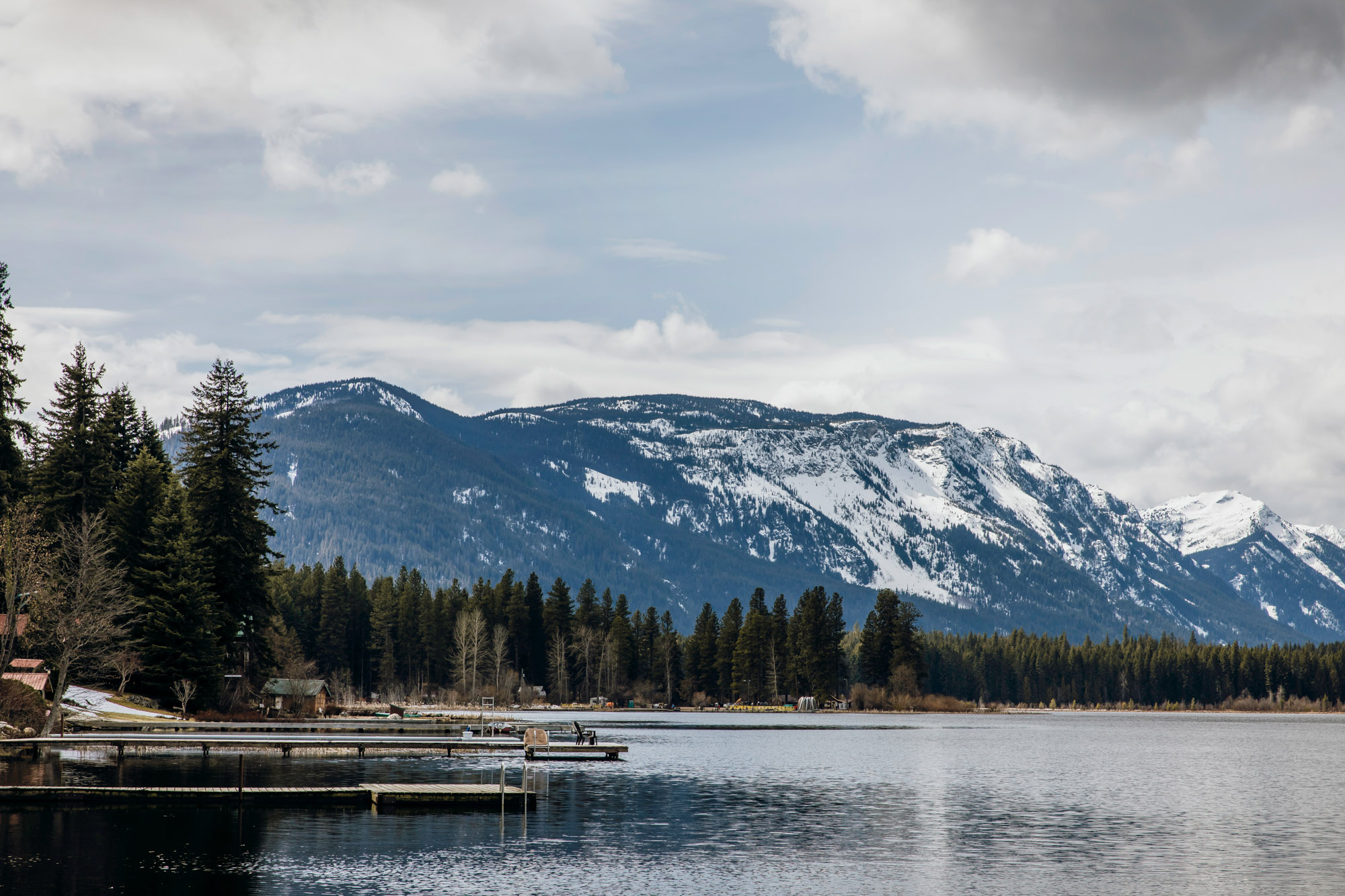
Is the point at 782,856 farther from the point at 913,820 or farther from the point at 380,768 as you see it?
the point at 380,768

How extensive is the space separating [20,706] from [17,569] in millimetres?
10364

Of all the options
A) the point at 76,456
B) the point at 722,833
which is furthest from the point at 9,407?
the point at 722,833

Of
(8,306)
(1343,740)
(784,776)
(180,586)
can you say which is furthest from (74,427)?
(1343,740)

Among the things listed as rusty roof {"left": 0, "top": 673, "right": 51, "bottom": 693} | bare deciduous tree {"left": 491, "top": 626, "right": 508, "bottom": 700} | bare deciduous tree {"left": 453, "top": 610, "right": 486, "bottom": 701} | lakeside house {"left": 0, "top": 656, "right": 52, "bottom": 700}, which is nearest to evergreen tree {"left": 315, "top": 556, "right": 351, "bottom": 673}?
bare deciduous tree {"left": 453, "top": 610, "right": 486, "bottom": 701}

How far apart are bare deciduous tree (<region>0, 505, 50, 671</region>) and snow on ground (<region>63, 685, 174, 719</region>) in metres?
12.3

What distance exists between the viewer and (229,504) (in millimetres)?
96000

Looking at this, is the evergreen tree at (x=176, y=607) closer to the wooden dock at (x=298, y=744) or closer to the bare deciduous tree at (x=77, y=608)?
the bare deciduous tree at (x=77, y=608)

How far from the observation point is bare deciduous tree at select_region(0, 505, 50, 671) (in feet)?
233

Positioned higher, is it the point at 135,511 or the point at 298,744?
the point at 135,511

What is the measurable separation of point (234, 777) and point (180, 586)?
25960 mm

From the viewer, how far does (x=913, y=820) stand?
55.9 m

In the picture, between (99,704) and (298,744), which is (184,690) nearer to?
(99,704)

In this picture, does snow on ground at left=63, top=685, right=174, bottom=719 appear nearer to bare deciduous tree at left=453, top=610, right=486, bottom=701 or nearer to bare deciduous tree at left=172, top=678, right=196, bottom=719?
bare deciduous tree at left=172, top=678, right=196, bottom=719

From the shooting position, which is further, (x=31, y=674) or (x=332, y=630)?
(x=332, y=630)
